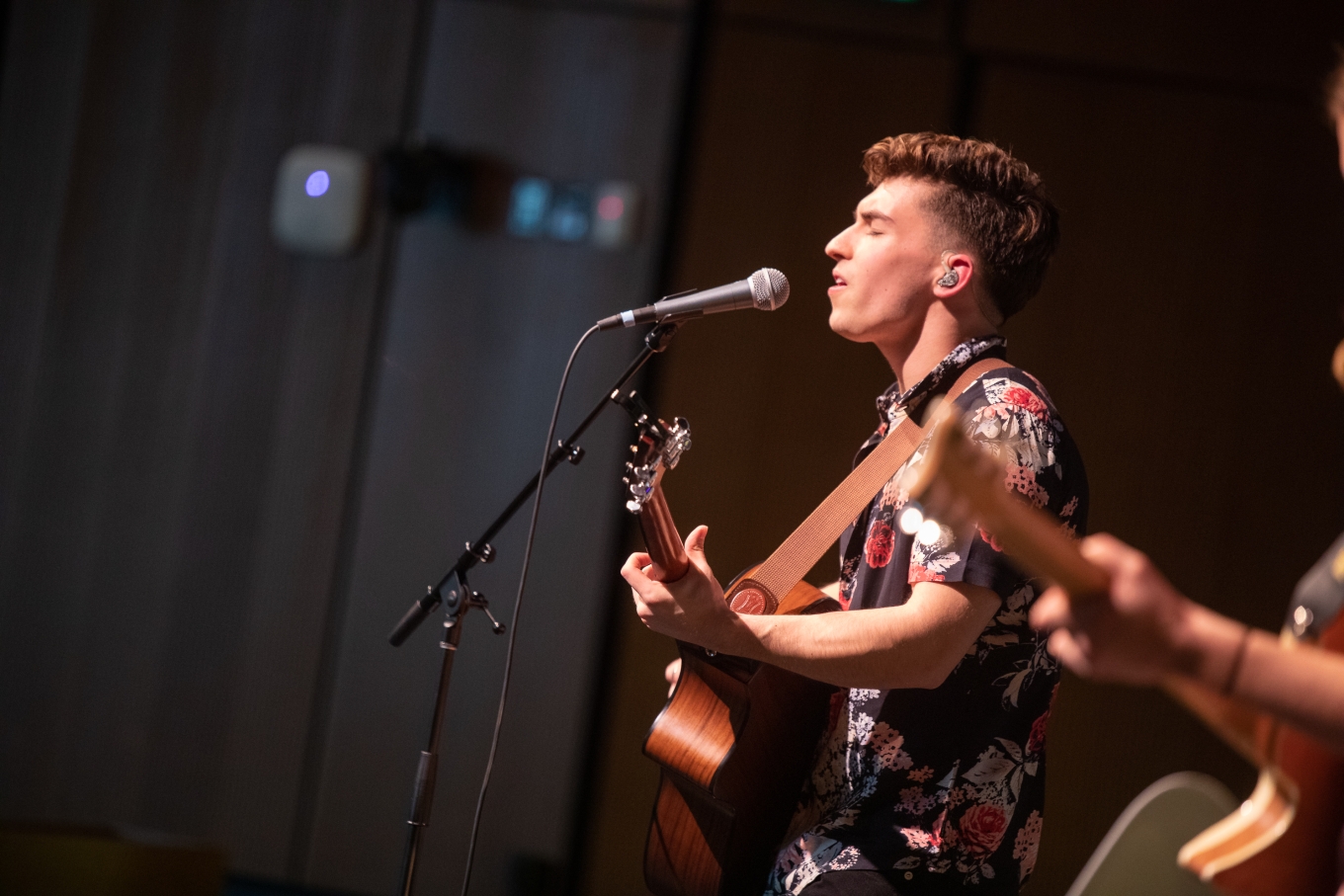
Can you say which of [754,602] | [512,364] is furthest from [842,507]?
[512,364]

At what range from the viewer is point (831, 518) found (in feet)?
5.98

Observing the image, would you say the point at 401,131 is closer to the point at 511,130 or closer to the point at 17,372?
the point at 511,130

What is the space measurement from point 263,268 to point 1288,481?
325 cm

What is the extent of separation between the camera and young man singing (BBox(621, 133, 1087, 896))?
1.52 meters

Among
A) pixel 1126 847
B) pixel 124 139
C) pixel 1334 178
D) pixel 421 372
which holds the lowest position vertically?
pixel 1126 847

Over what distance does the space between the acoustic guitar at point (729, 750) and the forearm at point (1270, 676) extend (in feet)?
2.85

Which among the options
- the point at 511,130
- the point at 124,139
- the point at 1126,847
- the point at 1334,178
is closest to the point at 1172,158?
the point at 1334,178

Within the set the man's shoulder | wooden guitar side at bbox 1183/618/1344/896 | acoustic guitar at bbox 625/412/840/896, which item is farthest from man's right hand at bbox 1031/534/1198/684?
acoustic guitar at bbox 625/412/840/896

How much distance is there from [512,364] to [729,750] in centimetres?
221

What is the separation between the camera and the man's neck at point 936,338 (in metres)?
1.86

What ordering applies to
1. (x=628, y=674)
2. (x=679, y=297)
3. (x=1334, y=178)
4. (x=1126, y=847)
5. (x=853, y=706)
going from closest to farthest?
1. (x=1126, y=847)
2. (x=853, y=706)
3. (x=679, y=297)
4. (x=1334, y=178)
5. (x=628, y=674)

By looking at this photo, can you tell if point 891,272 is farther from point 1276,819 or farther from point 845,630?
point 1276,819

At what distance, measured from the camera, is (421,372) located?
12.4ft

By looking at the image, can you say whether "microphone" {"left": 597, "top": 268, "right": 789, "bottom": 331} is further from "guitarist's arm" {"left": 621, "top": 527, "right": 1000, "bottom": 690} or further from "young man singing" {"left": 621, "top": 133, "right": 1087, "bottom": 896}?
"guitarist's arm" {"left": 621, "top": 527, "right": 1000, "bottom": 690}
